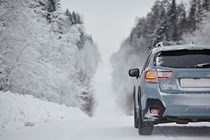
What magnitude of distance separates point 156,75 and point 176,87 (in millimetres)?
440

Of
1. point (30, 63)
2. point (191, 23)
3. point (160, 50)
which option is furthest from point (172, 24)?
point (160, 50)

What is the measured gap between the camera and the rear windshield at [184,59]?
25.3 feet

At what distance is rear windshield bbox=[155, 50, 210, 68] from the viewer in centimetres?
772

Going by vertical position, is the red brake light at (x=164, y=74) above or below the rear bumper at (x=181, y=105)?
above

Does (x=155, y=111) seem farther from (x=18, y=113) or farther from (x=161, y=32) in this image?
(x=161, y=32)

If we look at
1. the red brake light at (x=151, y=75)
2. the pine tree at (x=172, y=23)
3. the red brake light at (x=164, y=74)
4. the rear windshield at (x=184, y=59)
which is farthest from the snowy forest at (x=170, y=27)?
the red brake light at (x=164, y=74)

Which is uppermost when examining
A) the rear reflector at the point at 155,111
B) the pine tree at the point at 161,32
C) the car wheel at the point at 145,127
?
the pine tree at the point at 161,32

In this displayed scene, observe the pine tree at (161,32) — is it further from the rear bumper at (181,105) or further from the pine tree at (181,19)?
the rear bumper at (181,105)

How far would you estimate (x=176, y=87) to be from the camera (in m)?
7.52

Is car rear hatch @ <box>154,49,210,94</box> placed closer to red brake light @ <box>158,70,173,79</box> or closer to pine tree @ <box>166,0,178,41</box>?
red brake light @ <box>158,70,173,79</box>

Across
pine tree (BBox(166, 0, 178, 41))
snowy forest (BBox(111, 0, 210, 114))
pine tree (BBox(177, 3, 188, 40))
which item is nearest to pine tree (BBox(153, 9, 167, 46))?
snowy forest (BBox(111, 0, 210, 114))

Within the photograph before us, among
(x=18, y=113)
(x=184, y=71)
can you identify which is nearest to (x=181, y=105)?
(x=184, y=71)

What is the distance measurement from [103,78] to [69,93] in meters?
94.4

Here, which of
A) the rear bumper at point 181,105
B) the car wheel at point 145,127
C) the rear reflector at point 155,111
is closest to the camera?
the rear bumper at point 181,105
